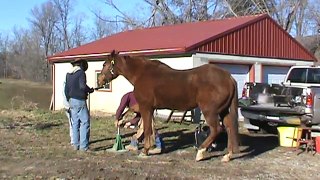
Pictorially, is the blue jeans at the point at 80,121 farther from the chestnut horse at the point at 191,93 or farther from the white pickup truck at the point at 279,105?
the white pickup truck at the point at 279,105

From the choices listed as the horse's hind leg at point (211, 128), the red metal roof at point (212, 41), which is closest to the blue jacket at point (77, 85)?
the horse's hind leg at point (211, 128)

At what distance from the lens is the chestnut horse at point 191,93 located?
31.9 feet

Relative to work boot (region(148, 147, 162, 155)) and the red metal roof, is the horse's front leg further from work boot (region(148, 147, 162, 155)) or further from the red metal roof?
the red metal roof

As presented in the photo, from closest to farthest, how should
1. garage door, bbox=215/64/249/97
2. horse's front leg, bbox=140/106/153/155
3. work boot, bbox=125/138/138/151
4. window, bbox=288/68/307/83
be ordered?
1. horse's front leg, bbox=140/106/153/155
2. work boot, bbox=125/138/138/151
3. window, bbox=288/68/307/83
4. garage door, bbox=215/64/249/97

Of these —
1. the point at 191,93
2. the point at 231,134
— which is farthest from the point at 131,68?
the point at 231,134

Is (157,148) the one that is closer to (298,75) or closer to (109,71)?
(109,71)

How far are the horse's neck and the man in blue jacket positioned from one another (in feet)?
2.82

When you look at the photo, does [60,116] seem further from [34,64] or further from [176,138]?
[34,64]

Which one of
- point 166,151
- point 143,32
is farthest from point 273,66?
point 166,151

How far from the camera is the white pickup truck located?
1144 centimetres

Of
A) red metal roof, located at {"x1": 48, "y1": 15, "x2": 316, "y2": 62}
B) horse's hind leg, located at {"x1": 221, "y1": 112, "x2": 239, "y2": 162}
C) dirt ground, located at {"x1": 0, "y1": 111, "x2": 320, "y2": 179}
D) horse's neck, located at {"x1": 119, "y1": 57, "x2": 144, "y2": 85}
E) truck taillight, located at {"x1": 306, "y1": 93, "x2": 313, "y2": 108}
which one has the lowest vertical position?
dirt ground, located at {"x1": 0, "y1": 111, "x2": 320, "y2": 179}

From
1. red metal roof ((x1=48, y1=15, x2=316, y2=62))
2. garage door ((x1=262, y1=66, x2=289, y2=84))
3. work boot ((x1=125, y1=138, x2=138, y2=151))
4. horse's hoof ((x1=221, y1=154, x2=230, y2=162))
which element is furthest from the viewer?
garage door ((x1=262, y1=66, x2=289, y2=84))

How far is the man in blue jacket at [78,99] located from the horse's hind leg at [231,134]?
2879mm

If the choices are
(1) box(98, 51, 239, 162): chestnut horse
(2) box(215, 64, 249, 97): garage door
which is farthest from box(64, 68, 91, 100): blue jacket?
(2) box(215, 64, 249, 97): garage door
